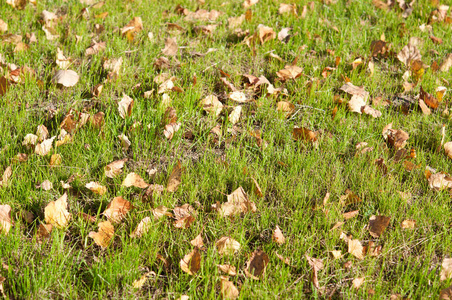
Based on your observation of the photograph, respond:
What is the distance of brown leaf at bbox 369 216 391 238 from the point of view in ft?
6.93

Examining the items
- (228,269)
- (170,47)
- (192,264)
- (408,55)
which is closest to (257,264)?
(228,269)

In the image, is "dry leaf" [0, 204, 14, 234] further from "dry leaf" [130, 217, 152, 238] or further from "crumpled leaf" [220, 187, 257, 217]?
"crumpled leaf" [220, 187, 257, 217]

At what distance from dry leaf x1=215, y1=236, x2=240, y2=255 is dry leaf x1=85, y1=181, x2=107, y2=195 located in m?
0.61

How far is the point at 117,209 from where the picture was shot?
6.93ft

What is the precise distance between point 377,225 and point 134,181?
45.2 inches

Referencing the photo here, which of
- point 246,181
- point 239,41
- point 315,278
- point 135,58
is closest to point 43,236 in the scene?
point 246,181

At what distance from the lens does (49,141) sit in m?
2.39

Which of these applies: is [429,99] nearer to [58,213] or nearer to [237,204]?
[237,204]

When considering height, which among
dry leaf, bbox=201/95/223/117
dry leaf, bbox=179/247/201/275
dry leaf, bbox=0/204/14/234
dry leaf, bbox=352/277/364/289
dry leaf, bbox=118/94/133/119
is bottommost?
dry leaf, bbox=352/277/364/289

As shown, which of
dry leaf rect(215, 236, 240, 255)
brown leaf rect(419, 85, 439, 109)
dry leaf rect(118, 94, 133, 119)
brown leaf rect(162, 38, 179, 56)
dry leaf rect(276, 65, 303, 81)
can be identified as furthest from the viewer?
brown leaf rect(162, 38, 179, 56)

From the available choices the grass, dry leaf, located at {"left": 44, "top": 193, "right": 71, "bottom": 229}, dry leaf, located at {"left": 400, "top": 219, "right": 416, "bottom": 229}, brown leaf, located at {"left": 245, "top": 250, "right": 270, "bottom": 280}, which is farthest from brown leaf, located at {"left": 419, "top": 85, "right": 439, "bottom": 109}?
dry leaf, located at {"left": 44, "top": 193, "right": 71, "bottom": 229}

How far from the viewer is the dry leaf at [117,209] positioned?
2.08m

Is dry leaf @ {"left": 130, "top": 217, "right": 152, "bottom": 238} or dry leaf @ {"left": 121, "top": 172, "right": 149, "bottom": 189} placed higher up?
dry leaf @ {"left": 121, "top": 172, "right": 149, "bottom": 189}

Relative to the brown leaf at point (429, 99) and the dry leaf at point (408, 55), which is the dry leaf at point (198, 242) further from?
the dry leaf at point (408, 55)
